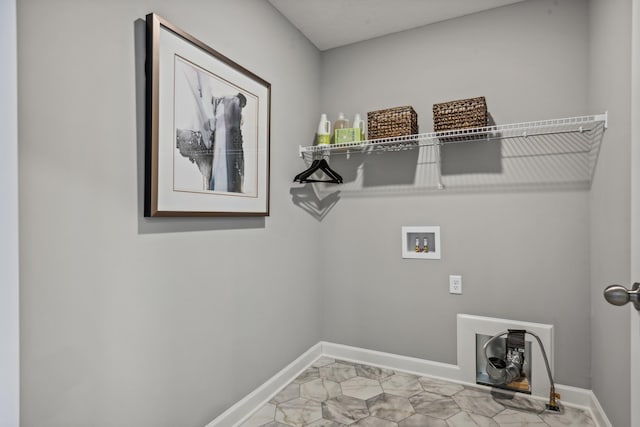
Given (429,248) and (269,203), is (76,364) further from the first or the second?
(429,248)

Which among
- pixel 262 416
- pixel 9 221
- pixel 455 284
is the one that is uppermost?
pixel 9 221

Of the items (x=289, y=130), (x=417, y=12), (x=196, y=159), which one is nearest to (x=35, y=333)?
(x=196, y=159)

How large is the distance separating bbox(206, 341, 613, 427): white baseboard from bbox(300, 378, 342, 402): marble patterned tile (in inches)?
5.5

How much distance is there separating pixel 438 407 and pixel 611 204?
136 centimetres

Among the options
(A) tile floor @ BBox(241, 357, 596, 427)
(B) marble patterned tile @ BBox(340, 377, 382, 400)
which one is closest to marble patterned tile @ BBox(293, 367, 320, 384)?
(A) tile floor @ BBox(241, 357, 596, 427)

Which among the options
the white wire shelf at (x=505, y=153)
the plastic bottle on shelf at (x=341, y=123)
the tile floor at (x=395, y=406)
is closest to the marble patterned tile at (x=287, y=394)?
the tile floor at (x=395, y=406)

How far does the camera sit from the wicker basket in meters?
2.05

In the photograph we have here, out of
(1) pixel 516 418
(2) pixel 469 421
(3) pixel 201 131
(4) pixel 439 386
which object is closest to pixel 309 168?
(3) pixel 201 131

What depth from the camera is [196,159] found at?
1.60m

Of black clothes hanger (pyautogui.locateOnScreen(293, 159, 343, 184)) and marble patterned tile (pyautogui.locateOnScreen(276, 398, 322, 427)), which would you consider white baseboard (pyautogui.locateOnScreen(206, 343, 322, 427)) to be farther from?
black clothes hanger (pyautogui.locateOnScreen(293, 159, 343, 184))

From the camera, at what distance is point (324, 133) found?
2498mm

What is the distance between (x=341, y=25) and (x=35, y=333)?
7.74ft

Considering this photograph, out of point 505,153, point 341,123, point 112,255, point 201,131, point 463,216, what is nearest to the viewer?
point 112,255

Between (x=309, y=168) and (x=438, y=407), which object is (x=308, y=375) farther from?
(x=309, y=168)
